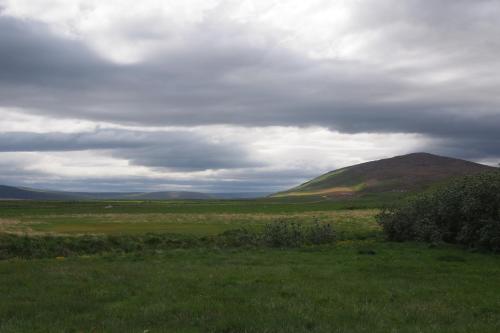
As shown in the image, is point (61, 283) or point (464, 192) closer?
point (61, 283)

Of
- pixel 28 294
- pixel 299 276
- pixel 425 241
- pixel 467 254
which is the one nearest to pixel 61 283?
pixel 28 294

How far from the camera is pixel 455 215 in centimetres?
3167

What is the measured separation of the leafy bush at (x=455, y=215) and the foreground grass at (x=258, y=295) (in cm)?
401

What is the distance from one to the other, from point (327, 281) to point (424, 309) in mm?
5256

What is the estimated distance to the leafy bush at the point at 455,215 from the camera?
2850cm

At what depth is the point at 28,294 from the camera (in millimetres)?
15336

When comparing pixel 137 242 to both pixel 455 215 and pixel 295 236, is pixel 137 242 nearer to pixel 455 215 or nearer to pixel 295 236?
pixel 295 236

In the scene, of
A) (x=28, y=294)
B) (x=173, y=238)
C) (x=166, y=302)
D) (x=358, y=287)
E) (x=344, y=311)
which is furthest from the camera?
(x=173, y=238)

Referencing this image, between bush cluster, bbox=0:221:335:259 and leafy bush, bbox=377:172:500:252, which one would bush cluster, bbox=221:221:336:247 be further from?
leafy bush, bbox=377:172:500:252

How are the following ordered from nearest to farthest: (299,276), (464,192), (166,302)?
(166,302), (299,276), (464,192)

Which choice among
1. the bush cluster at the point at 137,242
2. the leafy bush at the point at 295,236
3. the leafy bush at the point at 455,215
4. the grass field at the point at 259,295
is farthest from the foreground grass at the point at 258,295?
→ the leafy bush at the point at 295,236

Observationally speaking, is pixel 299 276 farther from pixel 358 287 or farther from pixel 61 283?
pixel 61 283

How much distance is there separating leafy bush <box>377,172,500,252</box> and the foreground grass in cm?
401

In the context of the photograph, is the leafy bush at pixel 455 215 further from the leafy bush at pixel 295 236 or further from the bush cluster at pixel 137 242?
the bush cluster at pixel 137 242
